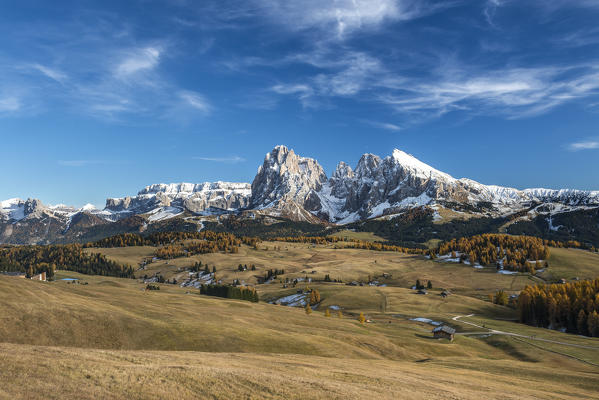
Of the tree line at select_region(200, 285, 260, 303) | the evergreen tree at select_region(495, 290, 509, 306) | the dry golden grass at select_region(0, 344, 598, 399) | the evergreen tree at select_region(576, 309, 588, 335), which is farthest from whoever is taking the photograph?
the evergreen tree at select_region(495, 290, 509, 306)

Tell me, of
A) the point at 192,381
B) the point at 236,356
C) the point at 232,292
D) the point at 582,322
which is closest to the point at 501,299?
the point at 582,322

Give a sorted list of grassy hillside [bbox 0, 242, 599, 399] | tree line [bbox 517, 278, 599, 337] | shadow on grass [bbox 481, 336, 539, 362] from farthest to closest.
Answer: tree line [bbox 517, 278, 599, 337] < shadow on grass [bbox 481, 336, 539, 362] < grassy hillside [bbox 0, 242, 599, 399]

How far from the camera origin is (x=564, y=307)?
476 feet

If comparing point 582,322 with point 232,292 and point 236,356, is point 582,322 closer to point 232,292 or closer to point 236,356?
point 232,292

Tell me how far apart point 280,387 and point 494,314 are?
164421 millimetres

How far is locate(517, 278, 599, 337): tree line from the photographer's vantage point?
134375mm

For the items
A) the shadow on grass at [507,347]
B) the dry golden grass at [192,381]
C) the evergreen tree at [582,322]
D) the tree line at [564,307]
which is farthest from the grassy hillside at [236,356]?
the tree line at [564,307]

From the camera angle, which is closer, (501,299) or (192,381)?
(192,381)

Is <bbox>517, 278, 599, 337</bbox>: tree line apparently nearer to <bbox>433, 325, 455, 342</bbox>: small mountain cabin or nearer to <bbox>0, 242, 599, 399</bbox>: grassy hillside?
<bbox>0, 242, 599, 399</bbox>: grassy hillside

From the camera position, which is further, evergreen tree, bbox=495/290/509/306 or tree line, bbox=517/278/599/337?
evergreen tree, bbox=495/290/509/306

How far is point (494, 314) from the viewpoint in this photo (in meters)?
166

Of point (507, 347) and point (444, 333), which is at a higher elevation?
point (444, 333)

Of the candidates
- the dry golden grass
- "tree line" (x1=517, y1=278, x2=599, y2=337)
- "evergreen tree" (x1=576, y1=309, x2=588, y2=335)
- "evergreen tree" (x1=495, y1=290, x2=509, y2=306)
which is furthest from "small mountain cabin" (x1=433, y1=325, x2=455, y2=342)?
"evergreen tree" (x1=495, y1=290, x2=509, y2=306)

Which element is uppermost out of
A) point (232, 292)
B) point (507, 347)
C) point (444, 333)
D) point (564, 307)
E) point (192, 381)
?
point (192, 381)
